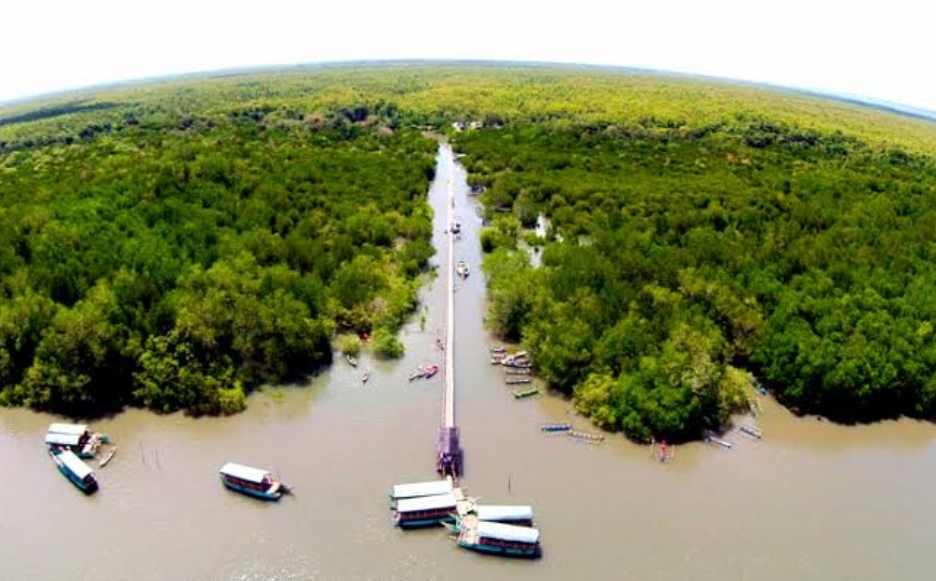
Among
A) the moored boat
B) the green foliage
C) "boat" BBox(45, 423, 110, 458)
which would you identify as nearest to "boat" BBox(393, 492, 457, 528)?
the moored boat

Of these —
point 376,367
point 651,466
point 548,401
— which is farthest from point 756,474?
point 376,367

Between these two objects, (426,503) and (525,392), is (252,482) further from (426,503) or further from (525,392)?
(525,392)

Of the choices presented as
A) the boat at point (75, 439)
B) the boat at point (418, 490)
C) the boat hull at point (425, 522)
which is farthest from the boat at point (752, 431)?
the boat at point (75, 439)

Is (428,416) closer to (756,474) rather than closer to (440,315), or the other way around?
→ (440,315)

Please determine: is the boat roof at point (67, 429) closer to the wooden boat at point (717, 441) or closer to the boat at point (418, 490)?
the boat at point (418, 490)

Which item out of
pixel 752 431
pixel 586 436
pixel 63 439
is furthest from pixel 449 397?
pixel 63 439

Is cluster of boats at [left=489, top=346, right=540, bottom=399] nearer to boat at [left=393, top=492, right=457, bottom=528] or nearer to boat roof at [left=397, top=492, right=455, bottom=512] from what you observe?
boat roof at [left=397, top=492, right=455, bottom=512]
